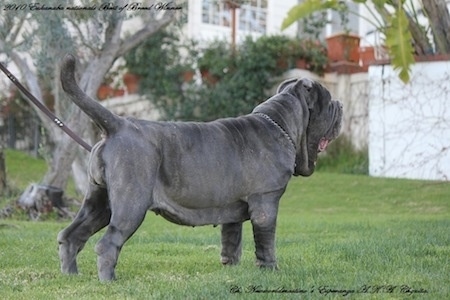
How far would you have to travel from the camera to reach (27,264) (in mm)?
6781

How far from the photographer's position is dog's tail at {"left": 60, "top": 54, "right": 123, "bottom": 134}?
17.8 feet

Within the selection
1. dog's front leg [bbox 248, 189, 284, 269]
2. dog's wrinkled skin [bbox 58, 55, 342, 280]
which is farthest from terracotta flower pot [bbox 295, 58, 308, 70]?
dog's front leg [bbox 248, 189, 284, 269]

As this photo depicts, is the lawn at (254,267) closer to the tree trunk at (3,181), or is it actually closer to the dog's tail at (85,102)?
the dog's tail at (85,102)

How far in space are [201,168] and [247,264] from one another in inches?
41.5

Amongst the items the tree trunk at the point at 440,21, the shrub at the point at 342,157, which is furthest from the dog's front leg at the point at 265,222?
the shrub at the point at 342,157

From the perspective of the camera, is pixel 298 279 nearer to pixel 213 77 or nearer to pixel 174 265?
pixel 174 265

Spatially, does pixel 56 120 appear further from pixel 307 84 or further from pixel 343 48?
pixel 343 48

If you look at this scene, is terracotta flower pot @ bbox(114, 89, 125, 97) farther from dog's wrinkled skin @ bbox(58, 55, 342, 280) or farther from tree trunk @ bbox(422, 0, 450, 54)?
dog's wrinkled skin @ bbox(58, 55, 342, 280)

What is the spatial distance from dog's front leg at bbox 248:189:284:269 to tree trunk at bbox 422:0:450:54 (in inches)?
434

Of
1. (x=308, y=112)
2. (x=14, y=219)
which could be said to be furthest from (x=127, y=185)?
(x=14, y=219)

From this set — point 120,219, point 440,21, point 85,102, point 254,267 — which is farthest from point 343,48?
point 120,219

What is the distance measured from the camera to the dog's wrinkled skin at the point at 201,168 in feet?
17.7

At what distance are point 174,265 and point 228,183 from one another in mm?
1192

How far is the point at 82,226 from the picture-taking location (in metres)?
5.88
